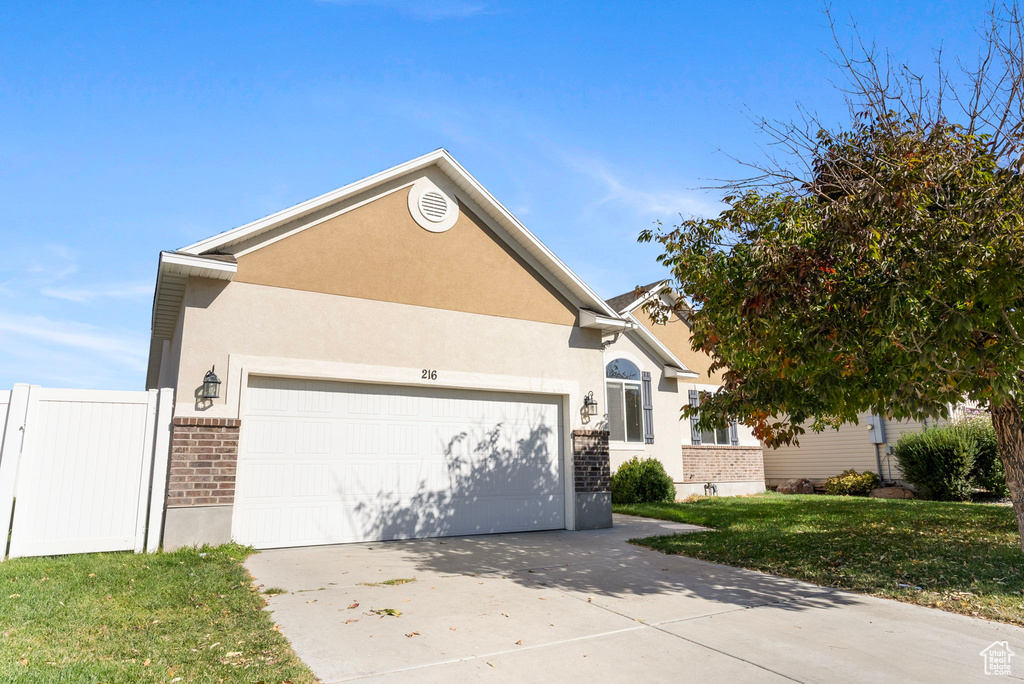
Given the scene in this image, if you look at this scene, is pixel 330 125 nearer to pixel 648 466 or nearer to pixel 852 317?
pixel 852 317

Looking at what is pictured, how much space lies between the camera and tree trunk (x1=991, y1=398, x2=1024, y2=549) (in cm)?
738

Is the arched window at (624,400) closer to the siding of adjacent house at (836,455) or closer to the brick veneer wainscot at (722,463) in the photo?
the brick veneer wainscot at (722,463)

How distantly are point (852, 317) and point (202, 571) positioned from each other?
753 centimetres

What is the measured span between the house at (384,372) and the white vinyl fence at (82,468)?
1.15 ft

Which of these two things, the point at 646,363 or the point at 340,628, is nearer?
the point at 340,628

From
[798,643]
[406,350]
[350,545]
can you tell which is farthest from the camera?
[406,350]

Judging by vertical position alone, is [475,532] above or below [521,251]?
below

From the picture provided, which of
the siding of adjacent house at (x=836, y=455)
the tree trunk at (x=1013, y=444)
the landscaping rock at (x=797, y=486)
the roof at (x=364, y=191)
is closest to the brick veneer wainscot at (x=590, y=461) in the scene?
the roof at (x=364, y=191)

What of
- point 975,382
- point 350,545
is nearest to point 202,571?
point 350,545

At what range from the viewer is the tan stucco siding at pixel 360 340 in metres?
8.71

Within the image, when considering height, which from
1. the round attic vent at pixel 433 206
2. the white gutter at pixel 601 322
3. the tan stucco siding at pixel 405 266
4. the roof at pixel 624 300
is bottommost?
the white gutter at pixel 601 322

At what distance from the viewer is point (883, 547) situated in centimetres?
866

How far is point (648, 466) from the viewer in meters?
16.1

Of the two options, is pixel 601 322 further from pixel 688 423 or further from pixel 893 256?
pixel 688 423
